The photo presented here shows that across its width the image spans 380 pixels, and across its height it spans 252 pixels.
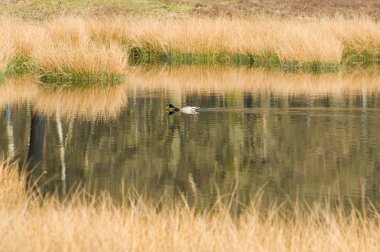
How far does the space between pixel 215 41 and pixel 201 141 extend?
14.2 metres

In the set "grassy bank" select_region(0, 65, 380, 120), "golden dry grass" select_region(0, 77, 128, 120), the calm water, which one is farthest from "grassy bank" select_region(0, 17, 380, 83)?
the calm water

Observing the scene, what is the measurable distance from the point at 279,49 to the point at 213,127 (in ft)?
37.8

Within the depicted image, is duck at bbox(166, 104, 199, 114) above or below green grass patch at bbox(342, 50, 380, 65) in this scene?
above

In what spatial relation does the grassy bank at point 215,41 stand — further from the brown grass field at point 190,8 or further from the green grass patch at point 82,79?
the brown grass field at point 190,8

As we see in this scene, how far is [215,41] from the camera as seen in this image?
2789cm

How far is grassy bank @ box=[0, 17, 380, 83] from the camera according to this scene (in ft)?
82.5

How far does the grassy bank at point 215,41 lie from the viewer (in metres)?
25.2

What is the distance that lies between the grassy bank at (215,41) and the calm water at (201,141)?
164 inches

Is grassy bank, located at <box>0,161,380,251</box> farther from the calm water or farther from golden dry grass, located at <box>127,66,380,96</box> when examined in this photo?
golden dry grass, located at <box>127,66,380,96</box>

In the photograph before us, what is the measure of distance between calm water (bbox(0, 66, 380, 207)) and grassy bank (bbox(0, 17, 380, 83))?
13.7 ft

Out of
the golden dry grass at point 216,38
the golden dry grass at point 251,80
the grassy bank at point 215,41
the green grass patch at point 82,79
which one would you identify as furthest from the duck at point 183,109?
the golden dry grass at point 216,38

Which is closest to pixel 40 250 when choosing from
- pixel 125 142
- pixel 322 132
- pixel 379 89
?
pixel 125 142

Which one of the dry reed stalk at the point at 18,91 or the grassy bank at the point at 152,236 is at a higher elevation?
the grassy bank at the point at 152,236

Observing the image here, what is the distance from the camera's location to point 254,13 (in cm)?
5019
